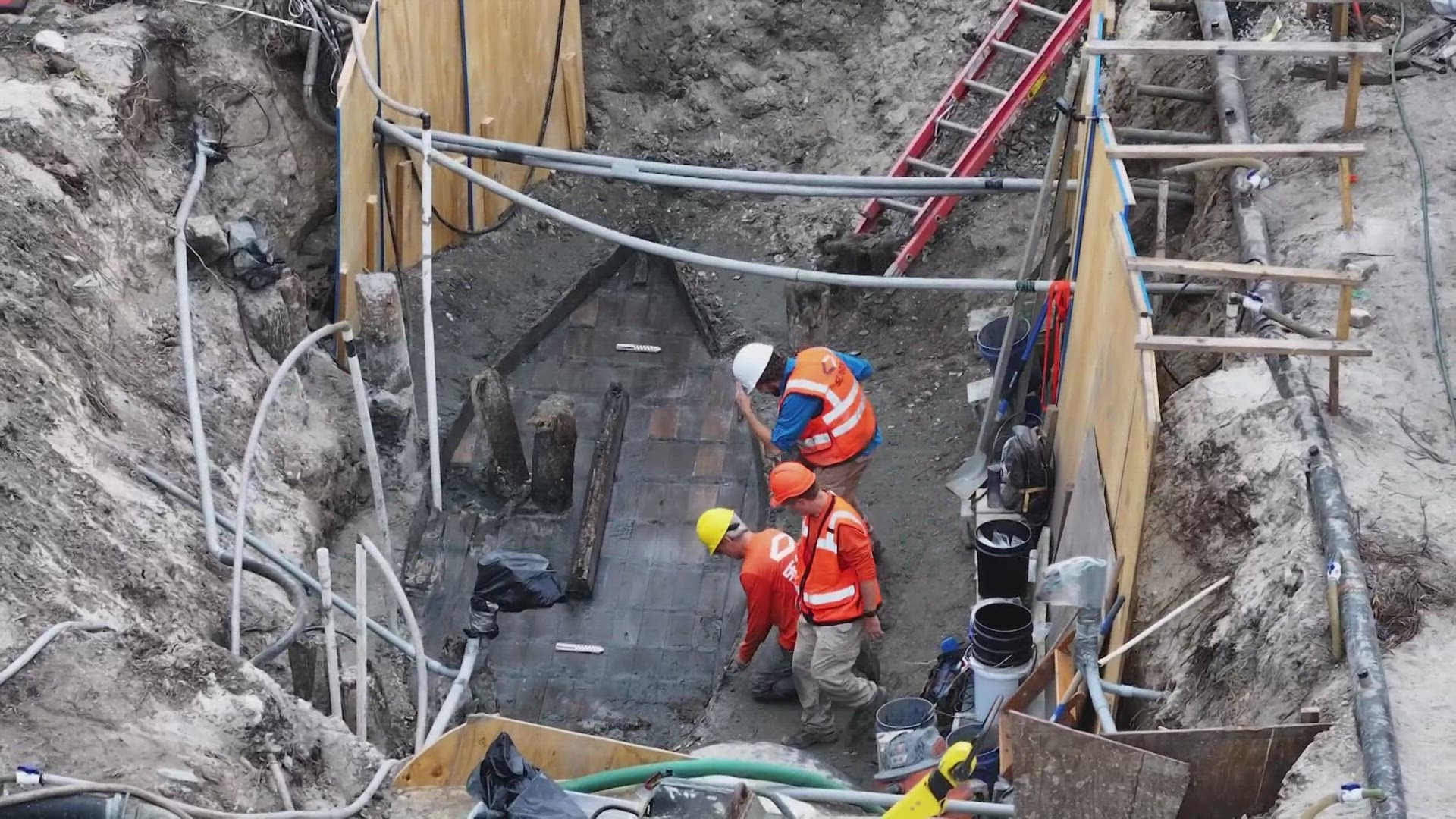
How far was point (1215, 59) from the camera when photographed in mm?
8305

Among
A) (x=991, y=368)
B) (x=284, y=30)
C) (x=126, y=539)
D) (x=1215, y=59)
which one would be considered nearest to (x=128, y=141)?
(x=284, y=30)

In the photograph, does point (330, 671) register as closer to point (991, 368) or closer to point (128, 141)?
point (128, 141)

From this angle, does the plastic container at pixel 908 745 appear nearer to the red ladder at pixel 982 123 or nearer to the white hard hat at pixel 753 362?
the white hard hat at pixel 753 362

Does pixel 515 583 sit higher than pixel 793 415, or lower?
lower

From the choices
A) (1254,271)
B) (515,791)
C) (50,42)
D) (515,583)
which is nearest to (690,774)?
(515,791)

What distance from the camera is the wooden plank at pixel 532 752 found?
6.18 metres

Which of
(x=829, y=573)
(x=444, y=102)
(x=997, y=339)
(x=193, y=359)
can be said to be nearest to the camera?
(x=829, y=573)

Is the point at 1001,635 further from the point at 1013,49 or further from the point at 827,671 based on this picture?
the point at 1013,49

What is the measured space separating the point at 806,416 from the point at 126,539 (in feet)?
11.8

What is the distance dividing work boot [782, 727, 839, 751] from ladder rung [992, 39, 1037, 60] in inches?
209

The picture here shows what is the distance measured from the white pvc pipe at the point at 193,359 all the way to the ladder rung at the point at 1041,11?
586 centimetres

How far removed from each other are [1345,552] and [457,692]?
3684mm

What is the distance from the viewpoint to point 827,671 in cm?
771

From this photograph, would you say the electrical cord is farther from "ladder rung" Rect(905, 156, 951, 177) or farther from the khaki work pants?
"ladder rung" Rect(905, 156, 951, 177)
